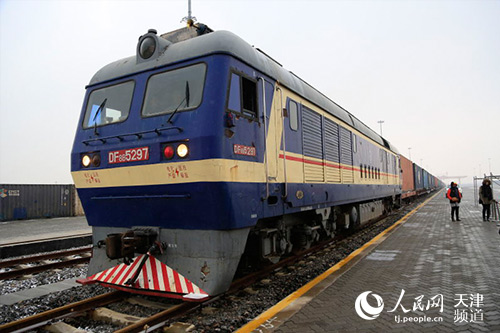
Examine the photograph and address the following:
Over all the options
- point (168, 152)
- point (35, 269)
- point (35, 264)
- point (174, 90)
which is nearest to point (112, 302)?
point (168, 152)

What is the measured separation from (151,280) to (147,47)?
3.45m

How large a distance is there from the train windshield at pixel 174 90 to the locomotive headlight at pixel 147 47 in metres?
0.45

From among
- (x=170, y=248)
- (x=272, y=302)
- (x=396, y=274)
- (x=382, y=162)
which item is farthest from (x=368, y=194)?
(x=170, y=248)

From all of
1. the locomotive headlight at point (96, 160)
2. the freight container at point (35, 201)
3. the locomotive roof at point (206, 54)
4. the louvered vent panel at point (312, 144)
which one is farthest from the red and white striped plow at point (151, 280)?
the freight container at point (35, 201)

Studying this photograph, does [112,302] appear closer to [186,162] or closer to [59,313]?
[59,313]

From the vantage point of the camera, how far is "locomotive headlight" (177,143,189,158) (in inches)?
171

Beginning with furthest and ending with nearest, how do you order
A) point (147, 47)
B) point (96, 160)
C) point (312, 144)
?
1. point (312, 144)
2. point (147, 47)
3. point (96, 160)

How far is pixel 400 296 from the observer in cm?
458

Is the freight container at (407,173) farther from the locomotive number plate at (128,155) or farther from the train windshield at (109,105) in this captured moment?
the locomotive number plate at (128,155)

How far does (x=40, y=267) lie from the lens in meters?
7.29

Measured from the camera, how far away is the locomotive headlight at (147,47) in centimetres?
522

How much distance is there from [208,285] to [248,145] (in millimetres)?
1915

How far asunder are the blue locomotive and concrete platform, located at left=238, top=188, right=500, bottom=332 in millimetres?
1005

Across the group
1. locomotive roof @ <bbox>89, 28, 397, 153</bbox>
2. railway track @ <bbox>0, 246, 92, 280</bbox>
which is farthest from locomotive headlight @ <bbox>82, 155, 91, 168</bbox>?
railway track @ <bbox>0, 246, 92, 280</bbox>
